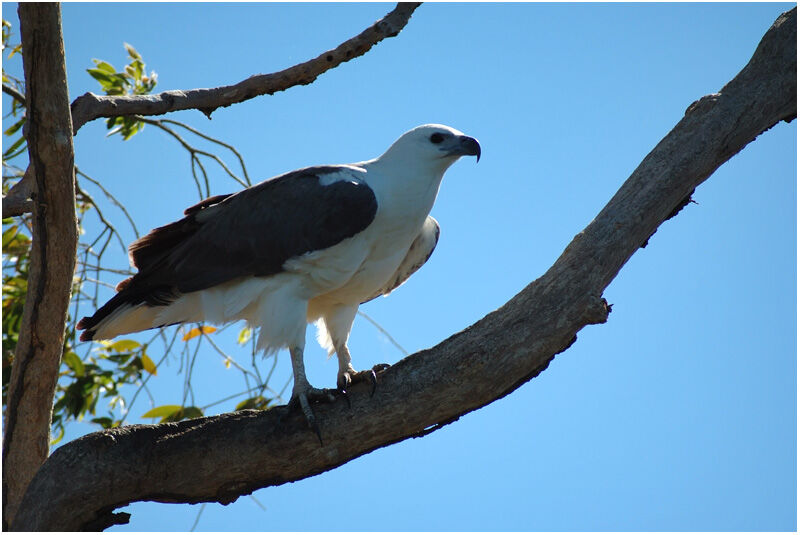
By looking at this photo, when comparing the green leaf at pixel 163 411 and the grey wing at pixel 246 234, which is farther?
the green leaf at pixel 163 411

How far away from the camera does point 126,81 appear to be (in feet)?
17.1

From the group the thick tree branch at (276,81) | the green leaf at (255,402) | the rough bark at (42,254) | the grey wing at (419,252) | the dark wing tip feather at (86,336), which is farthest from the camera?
the green leaf at (255,402)

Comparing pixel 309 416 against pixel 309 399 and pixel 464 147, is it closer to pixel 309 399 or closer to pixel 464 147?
pixel 309 399

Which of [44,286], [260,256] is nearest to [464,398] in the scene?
[260,256]

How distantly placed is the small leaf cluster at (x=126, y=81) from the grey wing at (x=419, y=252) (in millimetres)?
1799

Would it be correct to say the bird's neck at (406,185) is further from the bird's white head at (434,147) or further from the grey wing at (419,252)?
the grey wing at (419,252)

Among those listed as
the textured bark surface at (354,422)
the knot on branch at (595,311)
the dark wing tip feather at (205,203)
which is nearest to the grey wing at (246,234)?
the dark wing tip feather at (205,203)

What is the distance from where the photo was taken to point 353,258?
14.0 ft

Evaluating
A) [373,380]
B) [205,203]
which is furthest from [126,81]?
[373,380]

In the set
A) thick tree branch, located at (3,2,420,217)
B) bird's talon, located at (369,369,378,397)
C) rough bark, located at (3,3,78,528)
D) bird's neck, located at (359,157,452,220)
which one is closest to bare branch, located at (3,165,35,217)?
thick tree branch, located at (3,2,420,217)

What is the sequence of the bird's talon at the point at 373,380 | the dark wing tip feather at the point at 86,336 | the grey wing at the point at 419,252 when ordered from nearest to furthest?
the bird's talon at the point at 373,380 → the dark wing tip feather at the point at 86,336 → the grey wing at the point at 419,252

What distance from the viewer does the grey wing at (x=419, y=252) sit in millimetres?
4730

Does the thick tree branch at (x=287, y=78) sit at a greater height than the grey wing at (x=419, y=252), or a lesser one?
greater

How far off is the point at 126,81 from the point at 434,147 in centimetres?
203
